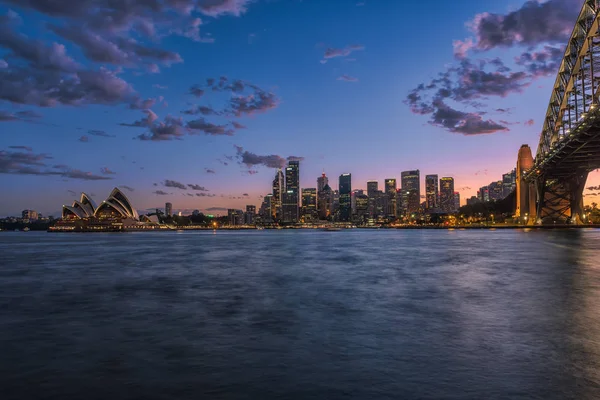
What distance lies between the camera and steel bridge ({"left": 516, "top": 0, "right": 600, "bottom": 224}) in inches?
2231

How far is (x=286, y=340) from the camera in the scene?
10898 millimetres

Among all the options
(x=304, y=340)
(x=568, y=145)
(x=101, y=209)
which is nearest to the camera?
(x=304, y=340)

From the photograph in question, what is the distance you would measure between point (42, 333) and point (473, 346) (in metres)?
10.7

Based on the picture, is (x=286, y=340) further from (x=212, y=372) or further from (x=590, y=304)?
(x=590, y=304)

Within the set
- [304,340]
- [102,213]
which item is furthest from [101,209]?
[304,340]

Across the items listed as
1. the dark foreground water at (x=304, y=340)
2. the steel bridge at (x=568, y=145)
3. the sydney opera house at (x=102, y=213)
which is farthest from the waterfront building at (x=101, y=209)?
the dark foreground water at (x=304, y=340)

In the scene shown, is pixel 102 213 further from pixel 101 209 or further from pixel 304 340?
pixel 304 340

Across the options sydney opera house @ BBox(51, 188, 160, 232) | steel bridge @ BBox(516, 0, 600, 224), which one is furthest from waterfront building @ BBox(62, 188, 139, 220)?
steel bridge @ BBox(516, 0, 600, 224)

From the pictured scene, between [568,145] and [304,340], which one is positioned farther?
[568,145]

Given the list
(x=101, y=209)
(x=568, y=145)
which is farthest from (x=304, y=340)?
(x=101, y=209)

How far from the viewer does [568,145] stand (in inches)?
2400

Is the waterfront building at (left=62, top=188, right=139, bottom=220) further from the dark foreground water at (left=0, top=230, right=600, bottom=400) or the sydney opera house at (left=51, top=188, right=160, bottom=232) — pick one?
the dark foreground water at (left=0, top=230, right=600, bottom=400)

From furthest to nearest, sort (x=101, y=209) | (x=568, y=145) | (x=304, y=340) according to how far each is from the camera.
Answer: (x=101, y=209)
(x=568, y=145)
(x=304, y=340)

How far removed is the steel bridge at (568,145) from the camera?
186 feet
